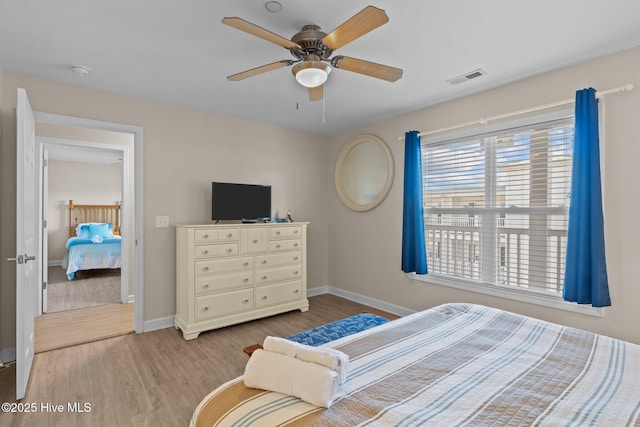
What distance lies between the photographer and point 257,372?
44.8 inches

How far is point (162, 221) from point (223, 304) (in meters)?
1.12

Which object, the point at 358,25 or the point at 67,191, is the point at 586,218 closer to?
the point at 358,25

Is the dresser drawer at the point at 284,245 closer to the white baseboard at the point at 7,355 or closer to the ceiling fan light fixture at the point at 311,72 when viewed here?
the ceiling fan light fixture at the point at 311,72

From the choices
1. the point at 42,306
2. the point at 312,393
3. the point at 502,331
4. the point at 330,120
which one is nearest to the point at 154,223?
the point at 42,306

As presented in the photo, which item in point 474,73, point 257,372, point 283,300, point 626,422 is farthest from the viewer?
point 283,300

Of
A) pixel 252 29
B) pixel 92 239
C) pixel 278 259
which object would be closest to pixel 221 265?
pixel 278 259

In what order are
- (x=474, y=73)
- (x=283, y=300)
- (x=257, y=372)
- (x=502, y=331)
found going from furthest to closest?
(x=283, y=300), (x=474, y=73), (x=502, y=331), (x=257, y=372)

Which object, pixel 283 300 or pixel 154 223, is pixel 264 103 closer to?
pixel 154 223

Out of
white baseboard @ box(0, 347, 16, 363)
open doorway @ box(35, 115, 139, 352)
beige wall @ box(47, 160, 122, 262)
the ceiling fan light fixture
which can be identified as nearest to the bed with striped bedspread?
the ceiling fan light fixture

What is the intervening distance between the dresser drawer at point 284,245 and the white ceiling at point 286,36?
1.65m

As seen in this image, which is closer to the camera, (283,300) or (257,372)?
(257,372)

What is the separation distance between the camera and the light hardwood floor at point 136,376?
1.94 meters

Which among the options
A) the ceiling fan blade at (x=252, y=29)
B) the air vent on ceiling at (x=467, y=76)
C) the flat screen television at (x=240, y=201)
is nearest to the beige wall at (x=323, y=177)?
the flat screen television at (x=240, y=201)

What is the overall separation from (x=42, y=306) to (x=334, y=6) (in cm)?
470
